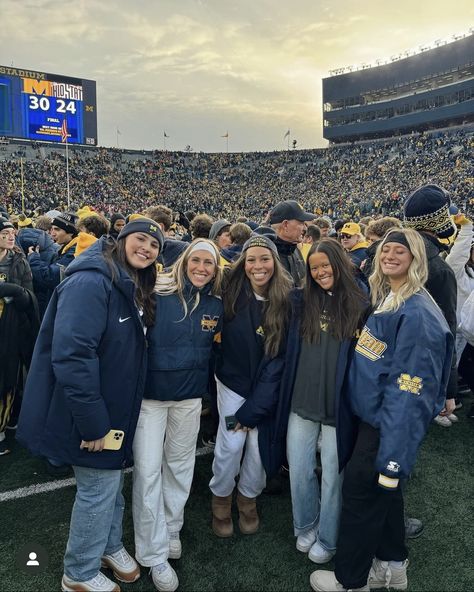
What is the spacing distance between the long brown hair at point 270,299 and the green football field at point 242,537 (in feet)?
3.93

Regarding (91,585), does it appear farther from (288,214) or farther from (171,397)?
(288,214)

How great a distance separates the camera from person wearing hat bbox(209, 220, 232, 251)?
505 cm

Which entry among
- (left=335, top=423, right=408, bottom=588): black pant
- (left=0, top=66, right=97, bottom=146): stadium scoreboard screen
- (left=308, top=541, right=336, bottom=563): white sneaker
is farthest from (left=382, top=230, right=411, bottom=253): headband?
Answer: (left=0, top=66, right=97, bottom=146): stadium scoreboard screen

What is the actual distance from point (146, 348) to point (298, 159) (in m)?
54.4

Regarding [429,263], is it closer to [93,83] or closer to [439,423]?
[439,423]

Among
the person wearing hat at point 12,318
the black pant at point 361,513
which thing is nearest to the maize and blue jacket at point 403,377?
the black pant at point 361,513

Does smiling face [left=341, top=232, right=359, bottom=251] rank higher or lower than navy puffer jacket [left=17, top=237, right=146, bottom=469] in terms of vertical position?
higher

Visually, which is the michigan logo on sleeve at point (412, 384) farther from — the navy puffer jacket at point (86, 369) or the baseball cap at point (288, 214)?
the baseball cap at point (288, 214)

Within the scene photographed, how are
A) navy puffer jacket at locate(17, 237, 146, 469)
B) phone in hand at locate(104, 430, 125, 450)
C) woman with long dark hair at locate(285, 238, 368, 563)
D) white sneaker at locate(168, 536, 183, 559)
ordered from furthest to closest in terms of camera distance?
white sneaker at locate(168, 536, 183, 559)
woman with long dark hair at locate(285, 238, 368, 563)
phone in hand at locate(104, 430, 125, 450)
navy puffer jacket at locate(17, 237, 146, 469)

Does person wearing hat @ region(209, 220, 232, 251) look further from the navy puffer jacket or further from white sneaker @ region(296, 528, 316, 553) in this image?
white sneaker @ region(296, 528, 316, 553)

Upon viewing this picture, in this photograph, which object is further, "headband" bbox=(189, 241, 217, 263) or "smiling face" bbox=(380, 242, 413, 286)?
"headband" bbox=(189, 241, 217, 263)

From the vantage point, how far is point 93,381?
2176mm

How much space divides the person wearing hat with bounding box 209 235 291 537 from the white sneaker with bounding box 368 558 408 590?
0.81m

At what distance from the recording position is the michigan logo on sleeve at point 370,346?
235cm
